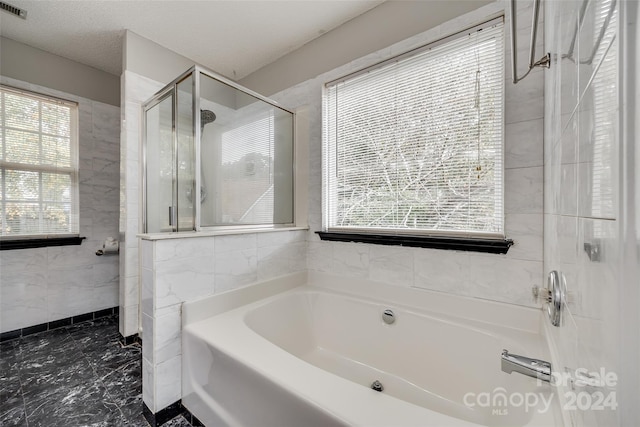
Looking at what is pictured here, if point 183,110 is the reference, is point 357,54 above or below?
above

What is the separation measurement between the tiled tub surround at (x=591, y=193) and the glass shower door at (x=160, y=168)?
204 cm

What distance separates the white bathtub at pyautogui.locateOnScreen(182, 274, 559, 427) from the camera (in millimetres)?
834

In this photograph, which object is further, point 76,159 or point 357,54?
point 76,159

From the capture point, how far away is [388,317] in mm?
1588

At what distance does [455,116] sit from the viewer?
1.48 meters

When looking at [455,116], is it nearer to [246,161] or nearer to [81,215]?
[246,161]

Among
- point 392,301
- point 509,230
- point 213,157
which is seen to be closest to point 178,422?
point 392,301

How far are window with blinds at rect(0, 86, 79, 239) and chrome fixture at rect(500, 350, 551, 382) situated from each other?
3.47m

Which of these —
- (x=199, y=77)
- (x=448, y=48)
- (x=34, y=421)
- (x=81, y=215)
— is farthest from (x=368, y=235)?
(x=81, y=215)

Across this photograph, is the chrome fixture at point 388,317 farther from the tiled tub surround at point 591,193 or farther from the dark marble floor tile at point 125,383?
the dark marble floor tile at point 125,383

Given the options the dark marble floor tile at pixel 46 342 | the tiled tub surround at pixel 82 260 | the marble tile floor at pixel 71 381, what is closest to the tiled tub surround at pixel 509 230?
the marble tile floor at pixel 71 381

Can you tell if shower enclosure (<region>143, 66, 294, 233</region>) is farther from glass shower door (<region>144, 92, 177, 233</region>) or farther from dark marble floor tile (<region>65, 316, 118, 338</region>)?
dark marble floor tile (<region>65, 316, 118, 338</region>)

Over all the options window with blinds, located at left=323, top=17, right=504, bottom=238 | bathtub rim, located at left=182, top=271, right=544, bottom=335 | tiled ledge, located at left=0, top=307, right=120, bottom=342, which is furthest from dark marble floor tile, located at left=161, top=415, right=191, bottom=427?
tiled ledge, located at left=0, top=307, right=120, bottom=342

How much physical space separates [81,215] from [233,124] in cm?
196
